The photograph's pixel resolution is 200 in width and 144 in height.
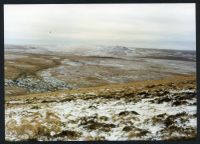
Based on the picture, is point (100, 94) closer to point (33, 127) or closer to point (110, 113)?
point (110, 113)

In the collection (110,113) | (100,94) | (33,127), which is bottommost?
(33,127)

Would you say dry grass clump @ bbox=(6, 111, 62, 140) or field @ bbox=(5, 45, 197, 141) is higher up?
field @ bbox=(5, 45, 197, 141)

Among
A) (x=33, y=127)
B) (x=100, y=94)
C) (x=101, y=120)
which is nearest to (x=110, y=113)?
(x=101, y=120)

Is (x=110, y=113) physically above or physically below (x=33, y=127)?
above

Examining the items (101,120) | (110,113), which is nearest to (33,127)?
(101,120)

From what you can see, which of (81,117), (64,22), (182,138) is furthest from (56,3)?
(182,138)

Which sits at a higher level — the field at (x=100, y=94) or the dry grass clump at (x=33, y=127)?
the field at (x=100, y=94)

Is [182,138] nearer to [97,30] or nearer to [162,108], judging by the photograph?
[162,108]

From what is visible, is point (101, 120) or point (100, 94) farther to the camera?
point (100, 94)
